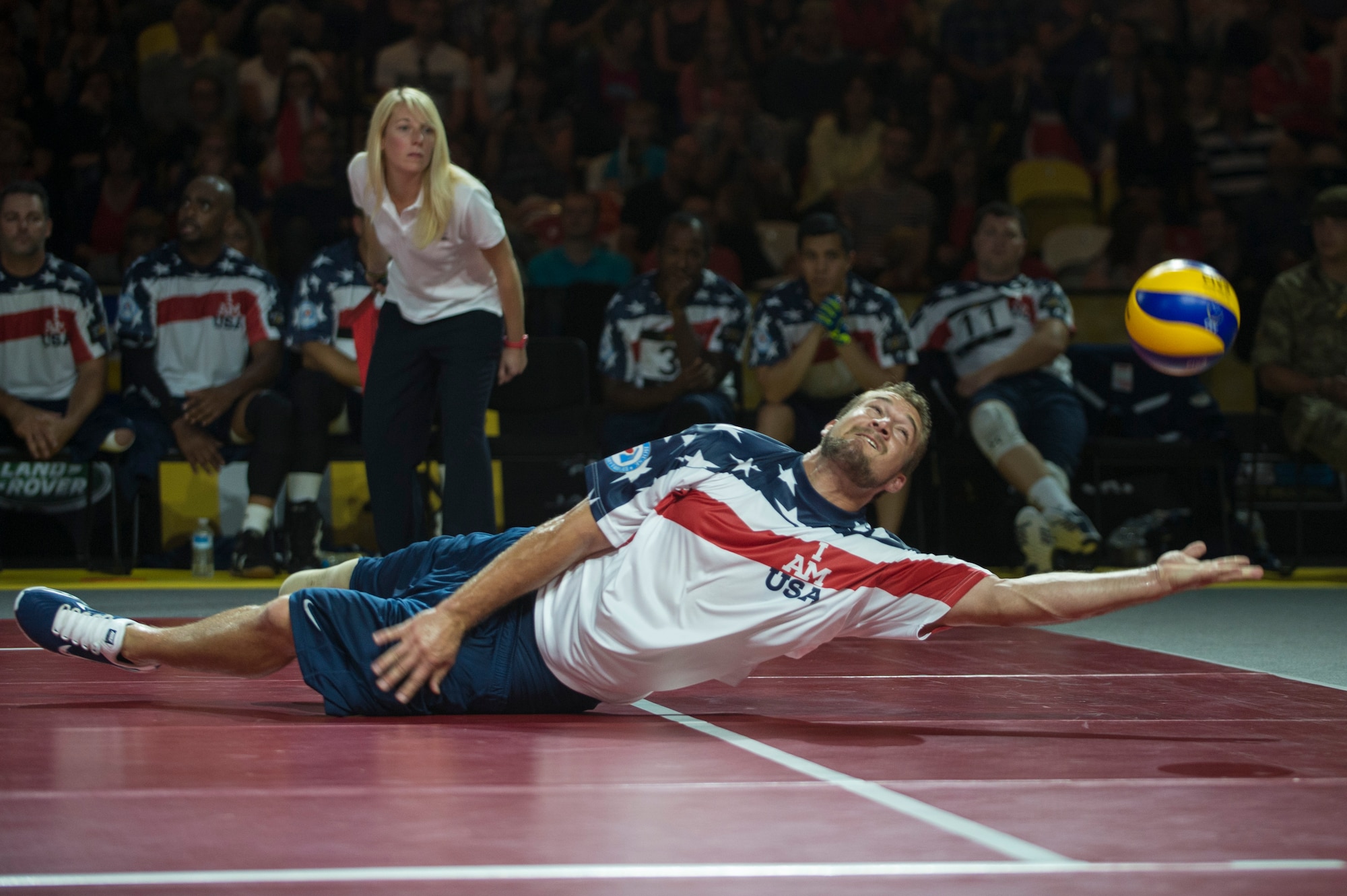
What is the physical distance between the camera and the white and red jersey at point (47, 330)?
7410mm

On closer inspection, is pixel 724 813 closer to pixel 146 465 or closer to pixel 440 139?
pixel 440 139

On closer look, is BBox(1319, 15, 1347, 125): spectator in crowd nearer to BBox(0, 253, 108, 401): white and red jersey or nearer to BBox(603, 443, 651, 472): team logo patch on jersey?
BBox(0, 253, 108, 401): white and red jersey

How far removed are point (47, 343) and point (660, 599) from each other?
530 cm

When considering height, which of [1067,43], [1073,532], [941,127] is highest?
[1067,43]

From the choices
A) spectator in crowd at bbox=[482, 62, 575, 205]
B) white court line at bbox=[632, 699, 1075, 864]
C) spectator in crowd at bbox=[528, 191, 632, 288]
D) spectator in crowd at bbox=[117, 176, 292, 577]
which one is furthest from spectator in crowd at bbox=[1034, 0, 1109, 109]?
white court line at bbox=[632, 699, 1075, 864]

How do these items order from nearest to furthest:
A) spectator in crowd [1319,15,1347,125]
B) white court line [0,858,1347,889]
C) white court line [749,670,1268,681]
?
white court line [0,858,1347,889]
white court line [749,670,1268,681]
spectator in crowd [1319,15,1347,125]

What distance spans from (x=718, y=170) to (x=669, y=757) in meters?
7.37

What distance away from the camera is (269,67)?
10.2 meters

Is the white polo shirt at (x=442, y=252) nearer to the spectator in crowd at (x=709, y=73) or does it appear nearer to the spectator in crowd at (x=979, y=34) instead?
the spectator in crowd at (x=709, y=73)

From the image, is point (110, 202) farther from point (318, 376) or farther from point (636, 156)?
point (636, 156)

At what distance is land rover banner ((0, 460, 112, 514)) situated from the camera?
7.30 meters

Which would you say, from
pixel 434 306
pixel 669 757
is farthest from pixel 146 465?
pixel 669 757

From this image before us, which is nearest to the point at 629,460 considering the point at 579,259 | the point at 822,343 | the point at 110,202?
the point at 822,343

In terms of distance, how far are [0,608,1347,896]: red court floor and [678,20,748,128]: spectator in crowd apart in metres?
7.22
